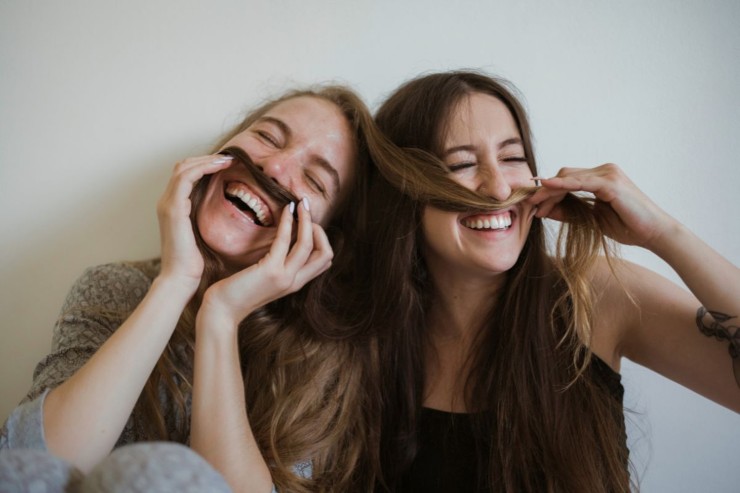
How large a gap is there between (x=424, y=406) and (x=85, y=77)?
1.34 meters

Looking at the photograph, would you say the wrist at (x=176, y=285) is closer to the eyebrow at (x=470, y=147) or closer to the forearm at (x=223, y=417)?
the forearm at (x=223, y=417)

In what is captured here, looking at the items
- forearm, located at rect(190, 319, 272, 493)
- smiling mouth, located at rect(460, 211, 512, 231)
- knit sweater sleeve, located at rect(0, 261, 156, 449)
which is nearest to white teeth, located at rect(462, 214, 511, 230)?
smiling mouth, located at rect(460, 211, 512, 231)

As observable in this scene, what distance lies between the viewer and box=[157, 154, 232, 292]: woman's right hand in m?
1.05

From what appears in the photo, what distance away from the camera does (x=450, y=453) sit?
3.81 feet

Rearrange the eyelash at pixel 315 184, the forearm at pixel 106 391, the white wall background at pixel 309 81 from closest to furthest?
the forearm at pixel 106 391, the eyelash at pixel 315 184, the white wall background at pixel 309 81

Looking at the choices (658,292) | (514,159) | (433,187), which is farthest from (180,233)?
(658,292)

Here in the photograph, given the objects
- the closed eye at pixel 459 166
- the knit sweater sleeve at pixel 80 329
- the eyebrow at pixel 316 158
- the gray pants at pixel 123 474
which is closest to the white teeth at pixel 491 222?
the closed eye at pixel 459 166

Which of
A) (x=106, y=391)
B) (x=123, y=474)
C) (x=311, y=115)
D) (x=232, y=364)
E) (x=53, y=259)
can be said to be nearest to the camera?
(x=123, y=474)

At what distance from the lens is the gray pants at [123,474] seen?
553 millimetres

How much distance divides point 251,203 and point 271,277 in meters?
0.23

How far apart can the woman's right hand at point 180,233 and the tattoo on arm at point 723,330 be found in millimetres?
1087

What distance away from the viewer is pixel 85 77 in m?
1.38

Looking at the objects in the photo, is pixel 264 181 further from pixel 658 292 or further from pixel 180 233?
pixel 658 292

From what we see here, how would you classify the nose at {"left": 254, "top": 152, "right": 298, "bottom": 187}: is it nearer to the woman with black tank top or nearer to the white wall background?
the woman with black tank top
